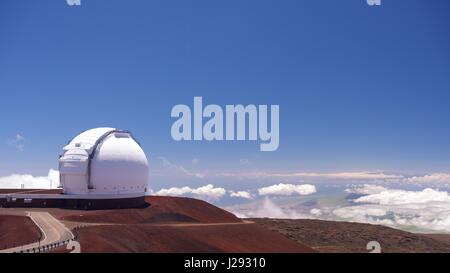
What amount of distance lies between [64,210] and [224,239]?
1602 centimetres

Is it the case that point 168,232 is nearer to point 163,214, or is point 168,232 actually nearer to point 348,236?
point 163,214

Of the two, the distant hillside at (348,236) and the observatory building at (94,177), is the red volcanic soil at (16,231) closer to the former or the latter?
the observatory building at (94,177)

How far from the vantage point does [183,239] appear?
108ft

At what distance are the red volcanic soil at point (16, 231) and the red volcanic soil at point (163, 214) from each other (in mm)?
3614

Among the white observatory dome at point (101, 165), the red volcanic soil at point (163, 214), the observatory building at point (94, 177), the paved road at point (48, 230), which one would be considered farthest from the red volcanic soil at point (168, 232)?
the white observatory dome at point (101, 165)

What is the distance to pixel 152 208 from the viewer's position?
46.4 meters

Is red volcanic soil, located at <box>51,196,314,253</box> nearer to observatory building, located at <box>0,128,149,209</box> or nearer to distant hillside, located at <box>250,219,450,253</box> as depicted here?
observatory building, located at <box>0,128,149,209</box>

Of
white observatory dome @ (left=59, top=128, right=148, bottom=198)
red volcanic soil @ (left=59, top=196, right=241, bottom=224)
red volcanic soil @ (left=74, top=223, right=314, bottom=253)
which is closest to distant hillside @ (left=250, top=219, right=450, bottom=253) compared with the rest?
red volcanic soil @ (left=59, top=196, right=241, bottom=224)

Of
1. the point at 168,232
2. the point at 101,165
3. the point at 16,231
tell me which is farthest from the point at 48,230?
the point at 101,165

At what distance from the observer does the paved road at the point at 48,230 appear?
25.2 metres

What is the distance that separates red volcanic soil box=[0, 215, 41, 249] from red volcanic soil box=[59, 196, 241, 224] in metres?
3.61
